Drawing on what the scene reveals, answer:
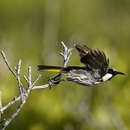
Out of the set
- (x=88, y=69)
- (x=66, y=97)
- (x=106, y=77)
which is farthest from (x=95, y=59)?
(x=66, y=97)

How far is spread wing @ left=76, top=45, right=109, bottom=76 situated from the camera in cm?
404

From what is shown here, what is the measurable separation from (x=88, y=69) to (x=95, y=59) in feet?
0.97

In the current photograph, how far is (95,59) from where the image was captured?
13.5ft

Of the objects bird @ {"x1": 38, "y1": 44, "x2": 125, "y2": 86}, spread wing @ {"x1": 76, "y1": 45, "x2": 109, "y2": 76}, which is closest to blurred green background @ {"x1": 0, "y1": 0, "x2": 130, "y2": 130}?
bird @ {"x1": 38, "y1": 44, "x2": 125, "y2": 86}

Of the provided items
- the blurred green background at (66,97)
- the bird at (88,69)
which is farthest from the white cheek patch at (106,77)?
the blurred green background at (66,97)

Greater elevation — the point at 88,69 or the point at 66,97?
the point at 88,69

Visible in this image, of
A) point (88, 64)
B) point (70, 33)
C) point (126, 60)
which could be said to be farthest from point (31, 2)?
point (88, 64)

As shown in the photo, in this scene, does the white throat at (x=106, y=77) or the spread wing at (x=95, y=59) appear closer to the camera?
the spread wing at (x=95, y=59)

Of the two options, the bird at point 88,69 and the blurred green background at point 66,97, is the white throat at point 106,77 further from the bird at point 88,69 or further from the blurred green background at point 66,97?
the blurred green background at point 66,97

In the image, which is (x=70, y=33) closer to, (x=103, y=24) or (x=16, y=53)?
(x=103, y=24)

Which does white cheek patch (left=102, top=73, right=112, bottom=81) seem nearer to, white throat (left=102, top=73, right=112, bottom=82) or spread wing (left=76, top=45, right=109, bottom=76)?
white throat (left=102, top=73, right=112, bottom=82)

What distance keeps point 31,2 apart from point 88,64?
8093mm

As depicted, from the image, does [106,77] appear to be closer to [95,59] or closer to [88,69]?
[88,69]

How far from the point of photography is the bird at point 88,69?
4078mm
